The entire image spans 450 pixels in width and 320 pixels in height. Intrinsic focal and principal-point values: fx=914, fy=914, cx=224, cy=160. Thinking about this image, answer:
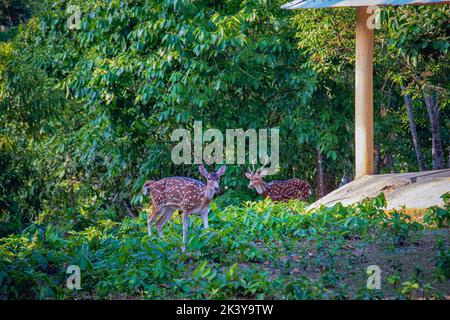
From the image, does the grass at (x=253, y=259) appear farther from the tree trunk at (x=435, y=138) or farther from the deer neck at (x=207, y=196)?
the tree trunk at (x=435, y=138)

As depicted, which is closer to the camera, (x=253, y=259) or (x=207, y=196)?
(x=253, y=259)

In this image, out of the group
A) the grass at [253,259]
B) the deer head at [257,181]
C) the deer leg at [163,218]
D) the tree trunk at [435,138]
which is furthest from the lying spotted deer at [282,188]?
the deer leg at [163,218]

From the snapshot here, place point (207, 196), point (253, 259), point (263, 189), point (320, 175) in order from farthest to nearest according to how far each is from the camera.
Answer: point (320, 175) → point (263, 189) → point (207, 196) → point (253, 259)

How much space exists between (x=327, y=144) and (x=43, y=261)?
868cm

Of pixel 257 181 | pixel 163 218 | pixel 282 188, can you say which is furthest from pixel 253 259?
pixel 257 181

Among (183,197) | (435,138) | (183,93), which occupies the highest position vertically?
(183,93)

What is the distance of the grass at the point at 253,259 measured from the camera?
9156mm

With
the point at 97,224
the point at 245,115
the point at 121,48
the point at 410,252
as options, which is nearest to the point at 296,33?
the point at 245,115

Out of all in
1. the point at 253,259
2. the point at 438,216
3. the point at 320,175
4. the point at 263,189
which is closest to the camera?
the point at 253,259

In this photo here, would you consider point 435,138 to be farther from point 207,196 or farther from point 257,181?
point 207,196

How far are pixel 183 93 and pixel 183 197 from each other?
5.36m

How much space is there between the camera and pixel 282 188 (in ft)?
56.6
